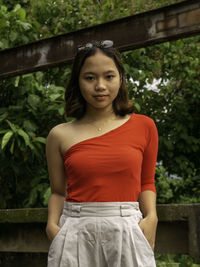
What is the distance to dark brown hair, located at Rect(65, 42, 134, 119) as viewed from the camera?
6.65 feet

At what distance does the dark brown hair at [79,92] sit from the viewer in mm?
2027

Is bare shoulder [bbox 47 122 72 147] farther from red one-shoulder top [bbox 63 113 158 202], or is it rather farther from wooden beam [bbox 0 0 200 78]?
wooden beam [bbox 0 0 200 78]

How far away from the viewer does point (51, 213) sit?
2.04 meters

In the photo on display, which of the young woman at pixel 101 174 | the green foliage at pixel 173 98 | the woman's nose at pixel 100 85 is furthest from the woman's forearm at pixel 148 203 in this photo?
the green foliage at pixel 173 98

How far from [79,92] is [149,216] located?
72 cm

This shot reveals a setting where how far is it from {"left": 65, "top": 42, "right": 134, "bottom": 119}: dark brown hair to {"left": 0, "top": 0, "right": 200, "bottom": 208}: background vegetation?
2048 millimetres

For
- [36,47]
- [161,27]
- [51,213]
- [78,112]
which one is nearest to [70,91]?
[78,112]

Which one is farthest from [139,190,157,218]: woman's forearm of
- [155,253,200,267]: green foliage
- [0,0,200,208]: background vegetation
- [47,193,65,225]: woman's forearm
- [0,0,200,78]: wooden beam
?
[0,0,200,208]: background vegetation

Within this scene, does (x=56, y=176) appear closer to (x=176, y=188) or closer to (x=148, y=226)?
(x=148, y=226)

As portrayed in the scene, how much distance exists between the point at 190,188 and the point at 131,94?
75.6 inches

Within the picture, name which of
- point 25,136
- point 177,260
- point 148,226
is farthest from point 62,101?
point 148,226

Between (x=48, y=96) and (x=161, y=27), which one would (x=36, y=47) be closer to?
(x=48, y=96)

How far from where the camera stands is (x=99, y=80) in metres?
1.95

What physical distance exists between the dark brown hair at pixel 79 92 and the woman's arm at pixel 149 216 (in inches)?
16.7
